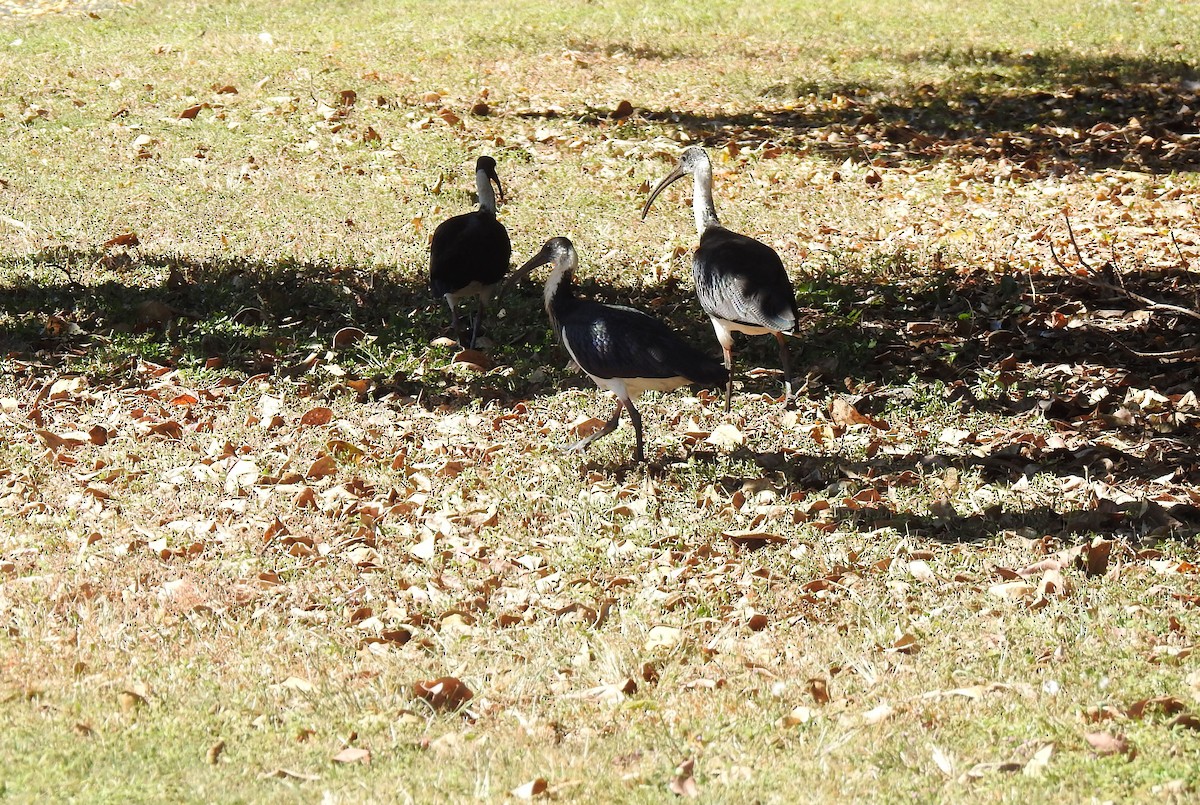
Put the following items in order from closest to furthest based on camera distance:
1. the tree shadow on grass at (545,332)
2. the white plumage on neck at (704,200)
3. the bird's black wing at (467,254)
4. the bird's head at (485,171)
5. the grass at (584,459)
Answer: 1. the grass at (584,459)
2. the tree shadow on grass at (545,332)
3. the white plumage on neck at (704,200)
4. the bird's black wing at (467,254)
5. the bird's head at (485,171)

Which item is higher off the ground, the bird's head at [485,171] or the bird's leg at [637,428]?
the bird's head at [485,171]

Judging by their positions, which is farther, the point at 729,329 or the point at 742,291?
the point at 729,329

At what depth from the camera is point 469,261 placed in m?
9.42

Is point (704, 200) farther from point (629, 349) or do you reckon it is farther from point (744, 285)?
point (629, 349)

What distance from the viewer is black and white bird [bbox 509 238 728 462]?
22.7 ft

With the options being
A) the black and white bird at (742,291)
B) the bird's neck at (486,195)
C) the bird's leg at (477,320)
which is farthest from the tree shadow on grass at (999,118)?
the black and white bird at (742,291)

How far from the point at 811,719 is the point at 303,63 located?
44.5ft

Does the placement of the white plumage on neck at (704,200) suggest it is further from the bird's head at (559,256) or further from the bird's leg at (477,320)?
the bird's leg at (477,320)

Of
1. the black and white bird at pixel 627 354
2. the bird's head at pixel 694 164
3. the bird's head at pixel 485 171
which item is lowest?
the black and white bird at pixel 627 354

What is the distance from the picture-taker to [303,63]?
53.8 ft

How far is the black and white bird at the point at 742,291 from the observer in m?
7.77

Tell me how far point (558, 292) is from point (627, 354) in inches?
37.1

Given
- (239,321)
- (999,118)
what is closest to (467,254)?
(239,321)

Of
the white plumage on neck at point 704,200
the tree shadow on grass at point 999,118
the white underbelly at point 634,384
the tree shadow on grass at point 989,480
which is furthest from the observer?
the tree shadow on grass at point 999,118
